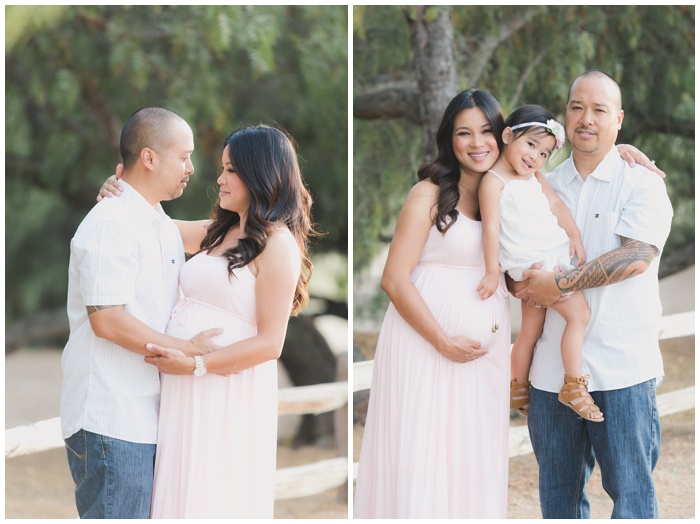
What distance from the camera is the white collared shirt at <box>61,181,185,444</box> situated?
2.21 m

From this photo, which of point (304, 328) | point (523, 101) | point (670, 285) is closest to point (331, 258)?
point (304, 328)

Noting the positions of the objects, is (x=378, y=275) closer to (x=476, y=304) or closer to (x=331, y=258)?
(x=331, y=258)

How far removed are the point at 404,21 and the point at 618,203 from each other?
7.91 feet

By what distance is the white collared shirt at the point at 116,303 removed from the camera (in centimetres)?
221

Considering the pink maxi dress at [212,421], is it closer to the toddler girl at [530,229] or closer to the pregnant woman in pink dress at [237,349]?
the pregnant woman in pink dress at [237,349]

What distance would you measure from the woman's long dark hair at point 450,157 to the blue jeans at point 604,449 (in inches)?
25.5

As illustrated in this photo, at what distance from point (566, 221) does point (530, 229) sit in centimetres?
16

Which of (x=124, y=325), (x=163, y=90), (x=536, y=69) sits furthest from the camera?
(x=163, y=90)

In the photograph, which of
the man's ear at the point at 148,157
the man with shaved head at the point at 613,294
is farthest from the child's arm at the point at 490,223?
the man's ear at the point at 148,157

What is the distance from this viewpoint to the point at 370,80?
481 cm

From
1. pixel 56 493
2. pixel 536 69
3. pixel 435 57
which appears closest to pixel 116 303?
pixel 435 57

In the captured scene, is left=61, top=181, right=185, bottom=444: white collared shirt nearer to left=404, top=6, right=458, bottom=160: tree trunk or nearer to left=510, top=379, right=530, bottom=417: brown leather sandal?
left=510, top=379, right=530, bottom=417: brown leather sandal

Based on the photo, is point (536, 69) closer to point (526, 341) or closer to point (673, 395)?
point (673, 395)

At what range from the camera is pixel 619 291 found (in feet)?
8.26
